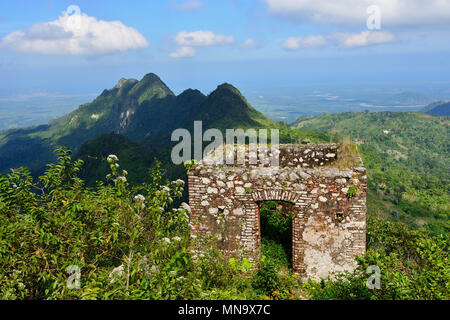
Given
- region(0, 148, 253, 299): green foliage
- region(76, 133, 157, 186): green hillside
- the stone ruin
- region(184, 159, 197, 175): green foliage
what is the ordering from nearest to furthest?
region(0, 148, 253, 299): green foliage, the stone ruin, region(184, 159, 197, 175): green foliage, region(76, 133, 157, 186): green hillside

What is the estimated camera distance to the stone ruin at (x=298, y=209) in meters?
6.66

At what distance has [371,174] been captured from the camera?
194 feet

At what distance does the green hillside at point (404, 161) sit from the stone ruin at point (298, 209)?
19.3ft

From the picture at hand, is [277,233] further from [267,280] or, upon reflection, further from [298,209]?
[267,280]

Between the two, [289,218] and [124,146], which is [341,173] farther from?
[124,146]

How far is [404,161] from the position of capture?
277 feet

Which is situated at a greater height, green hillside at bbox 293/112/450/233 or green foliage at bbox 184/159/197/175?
green foliage at bbox 184/159/197/175

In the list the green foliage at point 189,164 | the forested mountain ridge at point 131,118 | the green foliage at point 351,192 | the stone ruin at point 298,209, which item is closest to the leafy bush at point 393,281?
the stone ruin at point 298,209

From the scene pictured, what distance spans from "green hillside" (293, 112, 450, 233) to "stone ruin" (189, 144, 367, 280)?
5898 millimetres

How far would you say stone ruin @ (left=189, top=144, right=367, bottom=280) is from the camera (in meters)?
6.66

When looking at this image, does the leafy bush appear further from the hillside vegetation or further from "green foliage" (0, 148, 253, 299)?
"green foliage" (0, 148, 253, 299)

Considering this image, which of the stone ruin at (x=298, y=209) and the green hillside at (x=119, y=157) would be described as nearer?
the stone ruin at (x=298, y=209)

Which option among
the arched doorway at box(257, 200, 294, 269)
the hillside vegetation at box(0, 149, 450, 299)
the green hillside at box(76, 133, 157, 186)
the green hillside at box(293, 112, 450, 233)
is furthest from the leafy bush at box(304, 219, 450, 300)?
the green hillside at box(76, 133, 157, 186)

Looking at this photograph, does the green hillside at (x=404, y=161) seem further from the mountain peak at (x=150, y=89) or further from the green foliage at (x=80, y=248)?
the mountain peak at (x=150, y=89)
